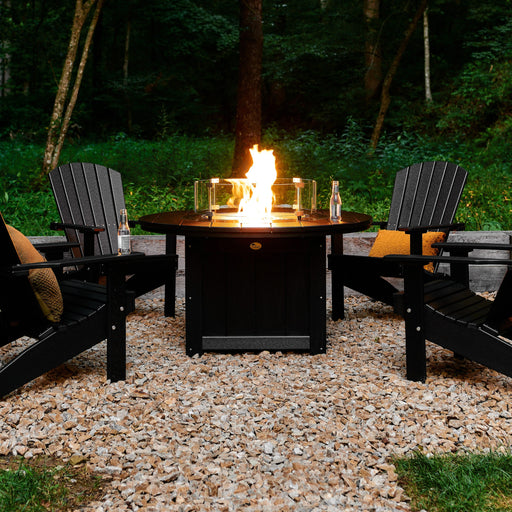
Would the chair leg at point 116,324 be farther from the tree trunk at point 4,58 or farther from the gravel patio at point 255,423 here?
the tree trunk at point 4,58

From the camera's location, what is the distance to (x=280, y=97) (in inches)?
642

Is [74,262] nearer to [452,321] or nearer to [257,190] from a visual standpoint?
[257,190]

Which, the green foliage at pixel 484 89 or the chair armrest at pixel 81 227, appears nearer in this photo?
the chair armrest at pixel 81 227

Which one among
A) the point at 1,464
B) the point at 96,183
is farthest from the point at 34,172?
the point at 1,464

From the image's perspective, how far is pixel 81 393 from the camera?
2674 millimetres

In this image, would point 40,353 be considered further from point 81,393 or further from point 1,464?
point 1,464

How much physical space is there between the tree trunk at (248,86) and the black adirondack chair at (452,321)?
16.2 ft

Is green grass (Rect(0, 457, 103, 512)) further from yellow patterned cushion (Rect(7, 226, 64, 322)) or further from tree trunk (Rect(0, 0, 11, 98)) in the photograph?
tree trunk (Rect(0, 0, 11, 98))

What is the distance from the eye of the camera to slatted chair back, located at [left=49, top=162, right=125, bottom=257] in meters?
3.89

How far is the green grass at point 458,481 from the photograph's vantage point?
1.76 metres

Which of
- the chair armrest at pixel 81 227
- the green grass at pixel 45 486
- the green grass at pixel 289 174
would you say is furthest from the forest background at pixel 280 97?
the green grass at pixel 45 486

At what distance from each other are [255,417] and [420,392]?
0.76 m

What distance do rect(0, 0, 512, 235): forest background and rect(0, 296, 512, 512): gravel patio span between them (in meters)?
2.66

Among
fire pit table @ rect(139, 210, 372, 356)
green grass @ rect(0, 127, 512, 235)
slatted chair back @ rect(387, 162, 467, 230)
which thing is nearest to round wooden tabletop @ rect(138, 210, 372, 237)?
fire pit table @ rect(139, 210, 372, 356)
